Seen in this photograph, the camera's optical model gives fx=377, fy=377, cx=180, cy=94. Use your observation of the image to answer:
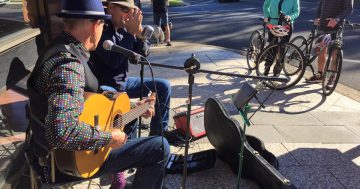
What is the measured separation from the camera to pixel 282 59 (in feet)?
19.9

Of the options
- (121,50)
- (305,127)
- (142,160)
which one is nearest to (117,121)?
(142,160)

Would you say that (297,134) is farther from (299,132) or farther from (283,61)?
(283,61)

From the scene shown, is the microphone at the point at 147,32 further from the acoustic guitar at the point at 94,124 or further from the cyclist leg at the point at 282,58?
the cyclist leg at the point at 282,58

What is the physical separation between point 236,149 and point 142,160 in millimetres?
1061

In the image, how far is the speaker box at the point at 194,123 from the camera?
3.95m

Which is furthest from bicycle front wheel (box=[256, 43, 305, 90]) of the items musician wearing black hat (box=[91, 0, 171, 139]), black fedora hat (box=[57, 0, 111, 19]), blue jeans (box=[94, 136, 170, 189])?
black fedora hat (box=[57, 0, 111, 19])

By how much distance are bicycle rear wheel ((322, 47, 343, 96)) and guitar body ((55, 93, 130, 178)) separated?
4213 millimetres

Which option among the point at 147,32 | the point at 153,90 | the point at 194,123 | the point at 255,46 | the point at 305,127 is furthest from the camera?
the point at 255,46

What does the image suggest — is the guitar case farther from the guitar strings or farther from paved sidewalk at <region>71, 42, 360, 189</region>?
the guitar strings

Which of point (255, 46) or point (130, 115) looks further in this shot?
point (255, 46)

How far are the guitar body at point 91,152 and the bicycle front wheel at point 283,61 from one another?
12.8 feet

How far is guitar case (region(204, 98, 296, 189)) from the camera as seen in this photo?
296 cm

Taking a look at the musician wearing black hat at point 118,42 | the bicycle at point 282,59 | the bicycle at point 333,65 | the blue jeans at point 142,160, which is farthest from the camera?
the bicycle at point 282,59

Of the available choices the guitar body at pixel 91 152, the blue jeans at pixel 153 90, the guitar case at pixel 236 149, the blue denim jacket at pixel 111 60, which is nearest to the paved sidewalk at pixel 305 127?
the guitar case at pixel 236 149
